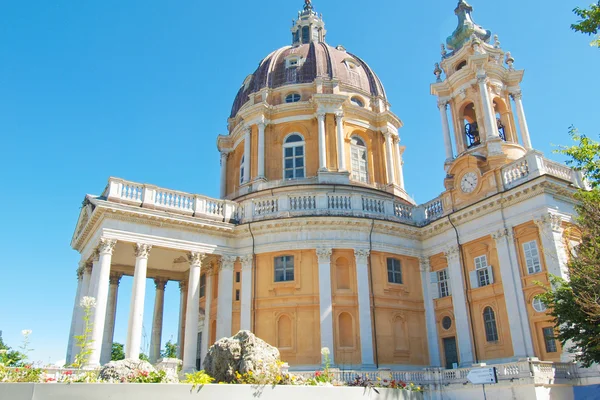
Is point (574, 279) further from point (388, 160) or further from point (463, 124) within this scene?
point (388, 160)

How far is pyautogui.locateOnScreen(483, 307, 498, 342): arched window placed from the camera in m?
21.8

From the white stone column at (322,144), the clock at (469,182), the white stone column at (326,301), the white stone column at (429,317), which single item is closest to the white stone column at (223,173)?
the white stone column at (322,144)

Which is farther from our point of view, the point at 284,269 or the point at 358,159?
the point at 358,159

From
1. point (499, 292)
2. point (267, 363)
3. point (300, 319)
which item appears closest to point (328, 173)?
point (300, 319)

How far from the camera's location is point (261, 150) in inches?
1216

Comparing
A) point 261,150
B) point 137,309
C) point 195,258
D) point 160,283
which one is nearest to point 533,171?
point 195,258

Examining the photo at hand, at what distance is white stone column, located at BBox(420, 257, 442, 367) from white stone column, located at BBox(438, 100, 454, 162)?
19.1 ft

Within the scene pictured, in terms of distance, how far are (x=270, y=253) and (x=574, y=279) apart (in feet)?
43.6

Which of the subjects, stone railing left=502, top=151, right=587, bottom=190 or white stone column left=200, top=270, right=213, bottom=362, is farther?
white stone column left=200, top=270, right=213, bottom=362

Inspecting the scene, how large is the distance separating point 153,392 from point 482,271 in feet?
55.4

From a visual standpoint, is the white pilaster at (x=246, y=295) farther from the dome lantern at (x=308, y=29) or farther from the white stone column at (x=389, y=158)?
the dome lantern at (x=308, y=29)

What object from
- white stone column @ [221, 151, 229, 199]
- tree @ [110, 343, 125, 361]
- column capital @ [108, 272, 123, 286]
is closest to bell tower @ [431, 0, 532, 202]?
white stone column @ [221, 151, 229, 199]

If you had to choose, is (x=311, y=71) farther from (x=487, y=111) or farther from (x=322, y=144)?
(x=487, y=111)

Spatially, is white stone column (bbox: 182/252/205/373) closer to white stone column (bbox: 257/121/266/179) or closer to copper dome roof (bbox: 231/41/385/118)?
white stone column (bbox: 257/121/266/179)
